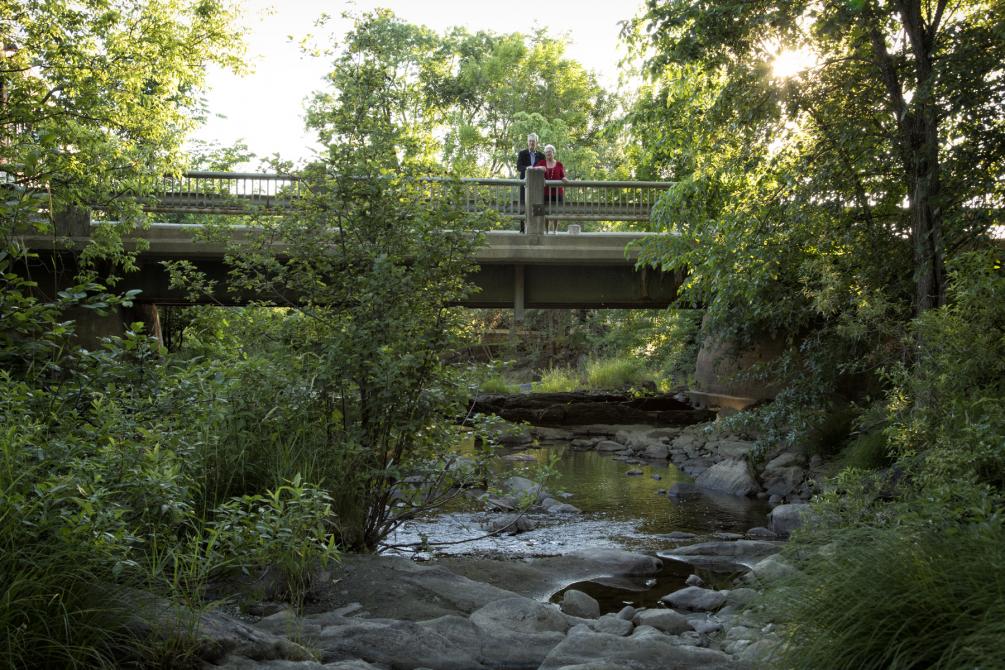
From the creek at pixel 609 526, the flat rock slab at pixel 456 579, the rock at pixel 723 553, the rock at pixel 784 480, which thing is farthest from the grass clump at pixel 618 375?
the flat rock slab at pixel 456 579

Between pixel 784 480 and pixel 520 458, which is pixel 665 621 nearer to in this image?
pixel 784 480

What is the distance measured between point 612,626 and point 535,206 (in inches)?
441

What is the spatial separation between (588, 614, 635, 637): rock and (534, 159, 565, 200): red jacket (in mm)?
11287

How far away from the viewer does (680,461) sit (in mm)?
16188

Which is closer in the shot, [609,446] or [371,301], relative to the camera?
[371,301]

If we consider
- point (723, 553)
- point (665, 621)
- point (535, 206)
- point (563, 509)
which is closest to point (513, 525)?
point (563, 509)

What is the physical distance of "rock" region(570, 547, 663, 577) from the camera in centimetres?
808

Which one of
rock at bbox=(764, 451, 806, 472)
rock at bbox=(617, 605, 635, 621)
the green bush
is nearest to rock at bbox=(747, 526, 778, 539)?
rock at bbox=(764, 451, 806, 472)

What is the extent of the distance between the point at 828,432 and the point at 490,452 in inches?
308

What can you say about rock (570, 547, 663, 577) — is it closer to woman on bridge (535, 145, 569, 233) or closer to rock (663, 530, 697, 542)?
rock (663, 530, 697, 542)

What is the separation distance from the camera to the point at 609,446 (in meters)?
18.2

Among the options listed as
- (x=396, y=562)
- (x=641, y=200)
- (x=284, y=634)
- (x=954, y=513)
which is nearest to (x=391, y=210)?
(x=396, y=562)

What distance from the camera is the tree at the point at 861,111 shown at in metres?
8.59

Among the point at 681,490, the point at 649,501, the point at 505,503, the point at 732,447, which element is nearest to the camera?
the point at 505,503
